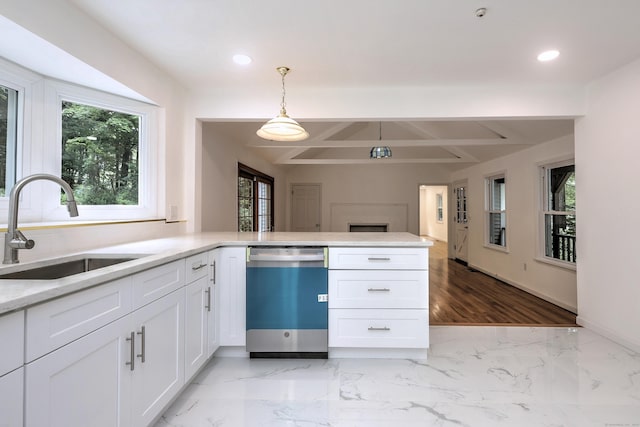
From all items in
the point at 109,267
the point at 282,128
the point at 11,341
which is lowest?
the point at 11,341

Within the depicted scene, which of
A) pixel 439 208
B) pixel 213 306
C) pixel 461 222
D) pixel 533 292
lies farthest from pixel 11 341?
pixel 439 208

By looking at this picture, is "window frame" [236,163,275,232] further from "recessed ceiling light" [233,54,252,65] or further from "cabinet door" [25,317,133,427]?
"cabinet door" [25,317,133,427]

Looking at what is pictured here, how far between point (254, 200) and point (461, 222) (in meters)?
A: 4.50

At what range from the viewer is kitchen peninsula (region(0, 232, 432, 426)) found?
2.93 ft

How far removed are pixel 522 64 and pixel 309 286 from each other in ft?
7.83

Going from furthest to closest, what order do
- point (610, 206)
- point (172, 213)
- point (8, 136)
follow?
point (172, 213) → point (610, 206) → point (8, 136)

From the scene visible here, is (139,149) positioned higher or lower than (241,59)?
lower

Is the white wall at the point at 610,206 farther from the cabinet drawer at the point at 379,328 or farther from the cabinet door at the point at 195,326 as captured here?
the cabinet door at the point at 195,326

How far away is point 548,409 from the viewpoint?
1749mm

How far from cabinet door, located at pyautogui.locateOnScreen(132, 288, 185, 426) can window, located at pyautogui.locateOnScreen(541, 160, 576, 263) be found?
4.31 metres

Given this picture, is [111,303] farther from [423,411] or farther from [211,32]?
[211,32]

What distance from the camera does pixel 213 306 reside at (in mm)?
2230

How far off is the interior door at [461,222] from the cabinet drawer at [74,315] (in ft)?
21.4

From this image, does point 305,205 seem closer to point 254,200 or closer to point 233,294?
point 254,200
